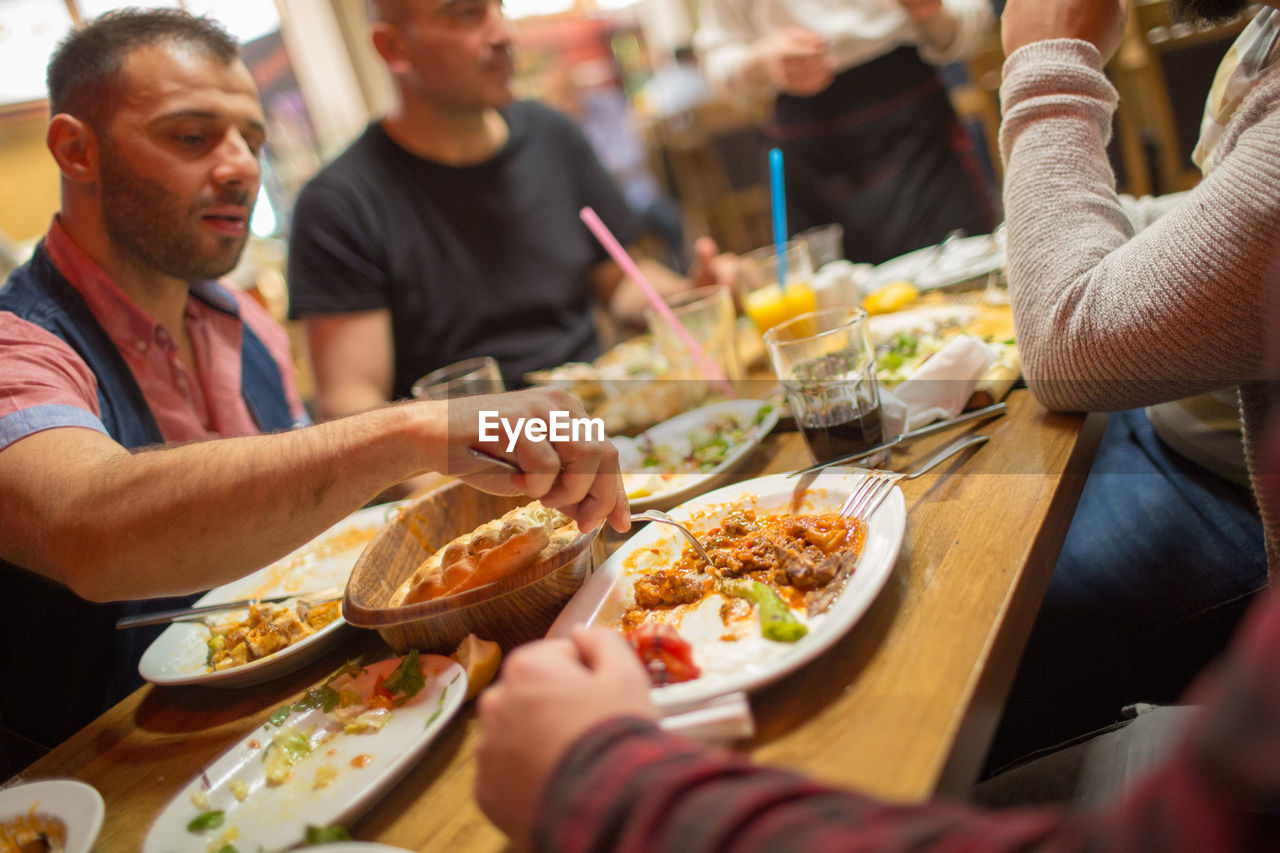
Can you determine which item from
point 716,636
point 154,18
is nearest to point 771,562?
point 716,636

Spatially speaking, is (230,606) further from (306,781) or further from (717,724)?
(717,724)

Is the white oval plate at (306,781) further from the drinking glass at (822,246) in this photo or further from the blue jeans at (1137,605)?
the drinking glass at (822,246)

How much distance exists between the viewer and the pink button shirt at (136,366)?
114 cm

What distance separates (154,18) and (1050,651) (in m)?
1.94

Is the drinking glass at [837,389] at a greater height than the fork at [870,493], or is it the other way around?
the drinking glass at [837,389]

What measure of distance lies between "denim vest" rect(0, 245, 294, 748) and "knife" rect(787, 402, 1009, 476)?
109 cm

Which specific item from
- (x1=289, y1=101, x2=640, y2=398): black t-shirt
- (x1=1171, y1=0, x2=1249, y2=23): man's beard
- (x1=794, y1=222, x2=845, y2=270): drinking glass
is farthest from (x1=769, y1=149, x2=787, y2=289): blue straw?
(x1=289, y1=101, x2=640, y2=398): black t-shirt

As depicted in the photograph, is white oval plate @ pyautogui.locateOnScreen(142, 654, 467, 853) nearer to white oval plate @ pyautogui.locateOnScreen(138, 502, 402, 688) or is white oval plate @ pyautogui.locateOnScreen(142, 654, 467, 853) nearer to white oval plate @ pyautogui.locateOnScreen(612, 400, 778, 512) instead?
white oval plate @ pyautogui.locateOnScreen(138, 502, 402, 688)

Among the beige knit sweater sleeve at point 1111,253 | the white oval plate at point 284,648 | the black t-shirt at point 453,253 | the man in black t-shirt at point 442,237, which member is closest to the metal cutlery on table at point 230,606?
the white oval plate at point 284,648

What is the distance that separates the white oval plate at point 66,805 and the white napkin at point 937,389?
1060 millimetres

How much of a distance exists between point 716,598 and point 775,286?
3.56 feet

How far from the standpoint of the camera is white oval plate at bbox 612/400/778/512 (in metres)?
1.20

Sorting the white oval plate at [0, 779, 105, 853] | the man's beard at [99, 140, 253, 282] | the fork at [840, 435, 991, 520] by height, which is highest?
the man's beard at [99, 140, 253, 282]

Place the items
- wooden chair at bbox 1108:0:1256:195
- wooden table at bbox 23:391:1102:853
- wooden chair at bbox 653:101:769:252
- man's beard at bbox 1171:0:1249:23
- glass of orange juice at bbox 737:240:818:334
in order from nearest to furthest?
wooden table at bbox 23:391:1102:853 < man's beard at bbox 1171:0:1249:23 < glass of orange juice at bbox 737:240:818:334 < wooden chair at bbox 1108:0:1256:195 < wooden chair at bbox 653:101:769:252
